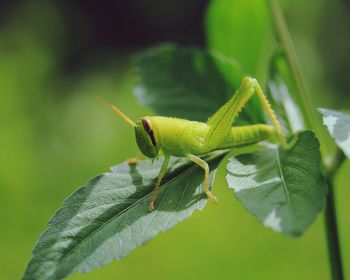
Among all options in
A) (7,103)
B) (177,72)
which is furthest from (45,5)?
(177,72)

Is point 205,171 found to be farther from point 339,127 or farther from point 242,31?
point 242,31

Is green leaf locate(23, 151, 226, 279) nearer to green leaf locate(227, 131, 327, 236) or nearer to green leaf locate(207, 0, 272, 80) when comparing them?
green leaf locate(227, 131, 327, 236)

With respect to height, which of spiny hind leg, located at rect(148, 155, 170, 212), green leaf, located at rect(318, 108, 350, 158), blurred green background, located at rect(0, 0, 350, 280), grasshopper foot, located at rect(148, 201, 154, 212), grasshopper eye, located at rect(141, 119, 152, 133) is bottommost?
blurred green background, located at rect(0, 0, 350, 280)

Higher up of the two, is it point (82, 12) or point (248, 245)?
point (82, 12)

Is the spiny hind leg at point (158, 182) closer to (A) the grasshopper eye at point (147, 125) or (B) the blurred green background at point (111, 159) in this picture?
(A) the grasshopper eye at point (147, 125)

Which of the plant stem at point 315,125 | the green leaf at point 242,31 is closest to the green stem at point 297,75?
the plant stem at point 315,125

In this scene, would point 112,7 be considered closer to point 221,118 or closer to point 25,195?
point 25,195

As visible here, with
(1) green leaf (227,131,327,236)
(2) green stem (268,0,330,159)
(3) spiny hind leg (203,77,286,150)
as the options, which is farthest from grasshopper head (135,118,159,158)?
(2) green stem (268,0,330,159)
